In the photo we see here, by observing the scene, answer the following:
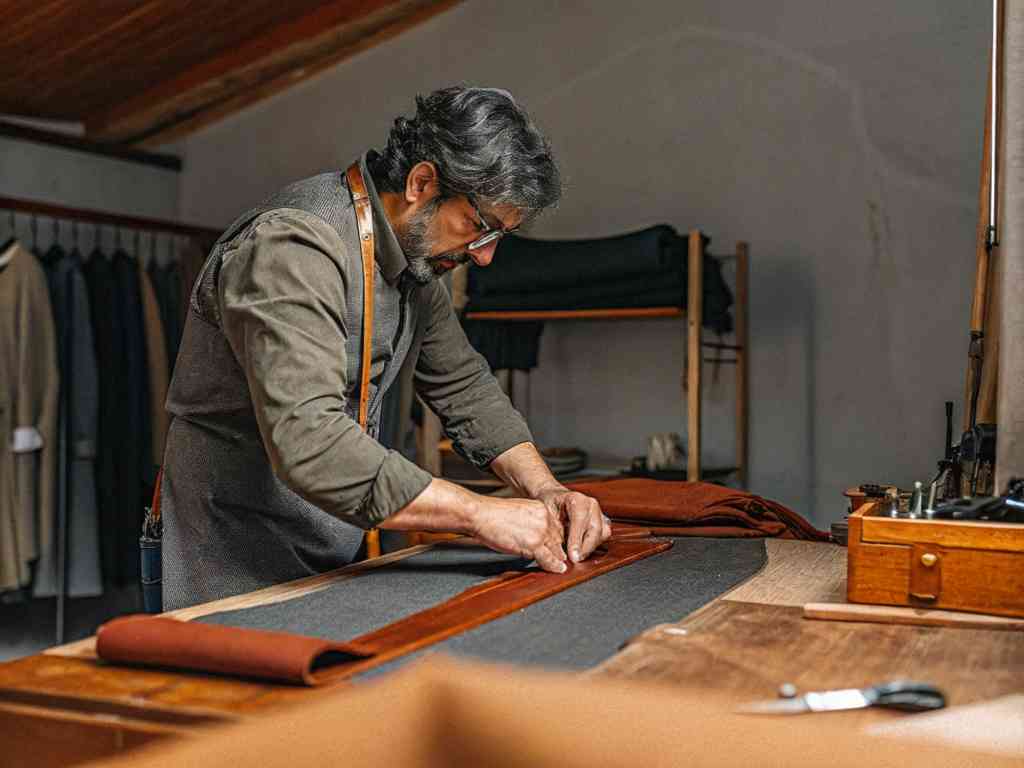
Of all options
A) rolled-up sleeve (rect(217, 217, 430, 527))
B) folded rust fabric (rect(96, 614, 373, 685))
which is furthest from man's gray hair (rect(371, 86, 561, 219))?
folded rust fabric (rect(96, 614, 373, 685))

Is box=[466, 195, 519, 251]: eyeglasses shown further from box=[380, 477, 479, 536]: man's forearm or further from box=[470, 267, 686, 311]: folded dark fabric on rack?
box=[470, 267, 686, 311]: folded dark fabric on rack

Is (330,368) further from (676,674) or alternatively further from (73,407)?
(73,407)

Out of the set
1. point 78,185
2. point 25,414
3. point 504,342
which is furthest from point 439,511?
point 78,185

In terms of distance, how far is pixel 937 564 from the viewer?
4.19ft

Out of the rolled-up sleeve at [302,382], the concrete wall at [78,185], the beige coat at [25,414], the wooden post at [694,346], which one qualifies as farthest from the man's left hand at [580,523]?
the concrete wall at [78,185]

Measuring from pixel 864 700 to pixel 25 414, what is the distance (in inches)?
153

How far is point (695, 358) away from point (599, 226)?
3.48 ft

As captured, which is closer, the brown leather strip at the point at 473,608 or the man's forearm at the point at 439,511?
the brown leather strip at the point at 473,608

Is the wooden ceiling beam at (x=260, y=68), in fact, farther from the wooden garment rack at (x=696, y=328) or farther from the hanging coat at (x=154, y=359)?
the wooden garment rack at (x=696, y=328)

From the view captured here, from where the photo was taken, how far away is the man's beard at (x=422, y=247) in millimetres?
1823

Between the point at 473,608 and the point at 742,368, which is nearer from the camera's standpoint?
the point at 473,608

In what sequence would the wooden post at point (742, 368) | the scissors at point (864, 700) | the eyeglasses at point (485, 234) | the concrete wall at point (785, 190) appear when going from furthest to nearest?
the wooden post at point (742, 368), the concrete wall at point (785, 190), the eyeglasses at point (485, 234), the scissors at point (864, 700)

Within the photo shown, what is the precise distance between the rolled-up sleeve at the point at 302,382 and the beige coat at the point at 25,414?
3004mm

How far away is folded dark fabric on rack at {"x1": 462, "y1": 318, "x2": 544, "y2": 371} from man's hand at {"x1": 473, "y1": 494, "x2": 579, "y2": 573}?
8.06 ft
